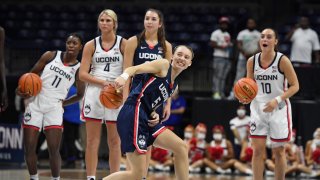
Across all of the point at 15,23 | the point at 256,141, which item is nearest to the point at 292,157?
the point at 256,141

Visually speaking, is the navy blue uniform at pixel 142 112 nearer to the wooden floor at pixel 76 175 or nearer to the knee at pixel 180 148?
the knee at pixel 180 148

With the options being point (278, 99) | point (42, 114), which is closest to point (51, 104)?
point (42, 114)

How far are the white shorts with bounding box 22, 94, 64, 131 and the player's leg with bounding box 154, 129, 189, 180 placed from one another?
2294 mm

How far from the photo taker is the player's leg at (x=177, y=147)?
771 cm

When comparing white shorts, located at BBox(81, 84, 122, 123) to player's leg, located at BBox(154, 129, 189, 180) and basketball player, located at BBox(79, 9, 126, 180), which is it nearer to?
basketball player, located at BBox(79, 9, 126, 180)

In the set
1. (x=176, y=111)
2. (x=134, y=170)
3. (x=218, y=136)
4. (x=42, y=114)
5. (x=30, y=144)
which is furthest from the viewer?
(x=176, y=111)

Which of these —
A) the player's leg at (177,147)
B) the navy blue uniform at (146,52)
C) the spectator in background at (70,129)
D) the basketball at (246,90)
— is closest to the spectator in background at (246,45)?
the spectator in background at (70,129)

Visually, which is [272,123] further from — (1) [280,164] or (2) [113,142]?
(2) [113,142]

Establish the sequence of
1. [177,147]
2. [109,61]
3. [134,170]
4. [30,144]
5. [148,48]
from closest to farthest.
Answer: [134,170]
[177,147]
[148,48]
[109,61]
[30,144]

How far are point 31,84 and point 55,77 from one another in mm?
379

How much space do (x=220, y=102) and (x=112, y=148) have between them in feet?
21.4

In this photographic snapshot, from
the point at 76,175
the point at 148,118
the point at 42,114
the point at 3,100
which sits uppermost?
the point at 3,100

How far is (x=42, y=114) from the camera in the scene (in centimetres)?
973

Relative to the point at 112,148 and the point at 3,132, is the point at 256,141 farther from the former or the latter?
the point at 3,132
